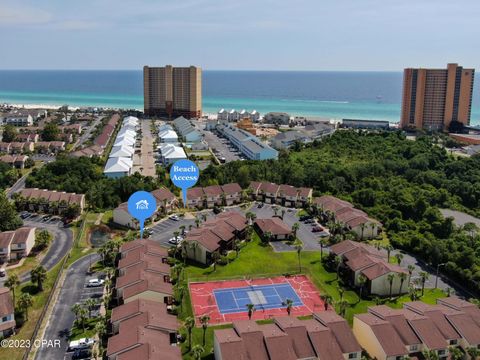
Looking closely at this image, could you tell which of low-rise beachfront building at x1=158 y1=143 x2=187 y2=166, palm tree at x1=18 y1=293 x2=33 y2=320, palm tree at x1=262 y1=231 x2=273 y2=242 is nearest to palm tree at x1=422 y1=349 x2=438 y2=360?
palm tree at x1=262 y1=231 x2=273 y2=242

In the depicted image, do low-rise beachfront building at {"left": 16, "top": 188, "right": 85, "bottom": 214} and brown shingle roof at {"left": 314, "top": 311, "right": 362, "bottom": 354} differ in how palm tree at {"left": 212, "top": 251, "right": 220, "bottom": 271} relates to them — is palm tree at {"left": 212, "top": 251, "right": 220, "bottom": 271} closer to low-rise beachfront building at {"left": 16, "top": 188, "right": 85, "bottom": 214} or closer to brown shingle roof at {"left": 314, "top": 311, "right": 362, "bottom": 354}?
brown shingle roof at {"left": 314, "top": 311, "right": 362, "bottom": 354}

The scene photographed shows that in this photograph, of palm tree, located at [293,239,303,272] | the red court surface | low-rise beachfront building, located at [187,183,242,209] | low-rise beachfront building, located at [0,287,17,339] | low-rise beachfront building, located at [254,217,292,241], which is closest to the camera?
low-rise beachfront building, located at [0,287,17,339]

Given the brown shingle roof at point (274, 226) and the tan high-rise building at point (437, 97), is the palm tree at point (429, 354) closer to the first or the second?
the brown shingle roof at point (274, 226)

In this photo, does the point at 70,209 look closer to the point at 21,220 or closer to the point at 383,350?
the point at 21,220

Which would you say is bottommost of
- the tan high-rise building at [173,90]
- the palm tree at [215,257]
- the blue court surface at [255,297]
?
the blue court surface at [255,297]

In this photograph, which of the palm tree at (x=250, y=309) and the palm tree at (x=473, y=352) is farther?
the palm tree at (x=250, y=309)

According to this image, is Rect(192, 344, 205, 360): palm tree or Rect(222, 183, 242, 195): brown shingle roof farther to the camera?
Rect(222, 183, 242, 195): brown shingle roof

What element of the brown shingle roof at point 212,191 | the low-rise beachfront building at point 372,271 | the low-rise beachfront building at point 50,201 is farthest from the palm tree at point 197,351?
the brown shingle roof at point 212,191

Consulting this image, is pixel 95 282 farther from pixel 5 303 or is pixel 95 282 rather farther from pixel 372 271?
pixel 372 271
